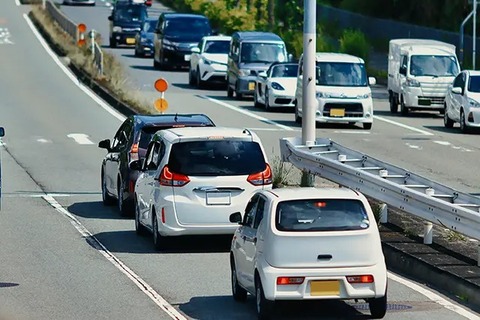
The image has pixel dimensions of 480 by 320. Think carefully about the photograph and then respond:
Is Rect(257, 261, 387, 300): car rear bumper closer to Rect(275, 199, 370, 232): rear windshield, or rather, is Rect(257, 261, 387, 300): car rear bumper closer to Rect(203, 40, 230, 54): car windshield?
Rect(275, 199, 370, 232): rear windshield

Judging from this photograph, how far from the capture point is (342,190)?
49.1 ft

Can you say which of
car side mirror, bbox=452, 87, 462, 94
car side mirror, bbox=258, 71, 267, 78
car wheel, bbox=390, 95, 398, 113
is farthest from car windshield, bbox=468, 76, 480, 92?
car side mirror, bbox=258, 71, 267, 78

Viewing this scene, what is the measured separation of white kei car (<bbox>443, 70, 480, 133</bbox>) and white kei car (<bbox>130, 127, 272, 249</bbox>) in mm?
18089

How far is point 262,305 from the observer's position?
560 inches

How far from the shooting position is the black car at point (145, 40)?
6356 centimetres

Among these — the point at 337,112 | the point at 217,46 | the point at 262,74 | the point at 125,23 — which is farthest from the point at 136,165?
the point at 125,23


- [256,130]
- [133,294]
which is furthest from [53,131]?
[133,294]

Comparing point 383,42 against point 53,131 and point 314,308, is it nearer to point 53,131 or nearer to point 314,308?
point 53,131

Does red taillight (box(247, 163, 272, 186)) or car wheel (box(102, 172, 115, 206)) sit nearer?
red taillight (box(247, 163, 272, 186))

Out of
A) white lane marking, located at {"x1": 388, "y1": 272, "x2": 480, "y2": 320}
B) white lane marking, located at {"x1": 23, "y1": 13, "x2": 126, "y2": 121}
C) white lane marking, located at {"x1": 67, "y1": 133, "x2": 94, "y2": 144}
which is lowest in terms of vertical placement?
white lane marking, located at {"x1": 23, "y1": 13, "x2": 126, "y2": 121}

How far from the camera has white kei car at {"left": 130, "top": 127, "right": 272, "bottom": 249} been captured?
757 inches

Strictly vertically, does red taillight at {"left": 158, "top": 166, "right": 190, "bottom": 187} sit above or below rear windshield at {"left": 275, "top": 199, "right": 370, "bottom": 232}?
below

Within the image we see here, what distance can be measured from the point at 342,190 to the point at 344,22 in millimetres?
57980

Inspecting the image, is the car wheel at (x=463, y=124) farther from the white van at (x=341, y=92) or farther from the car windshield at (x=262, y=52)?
the car windshield at (x=262, y=52)
